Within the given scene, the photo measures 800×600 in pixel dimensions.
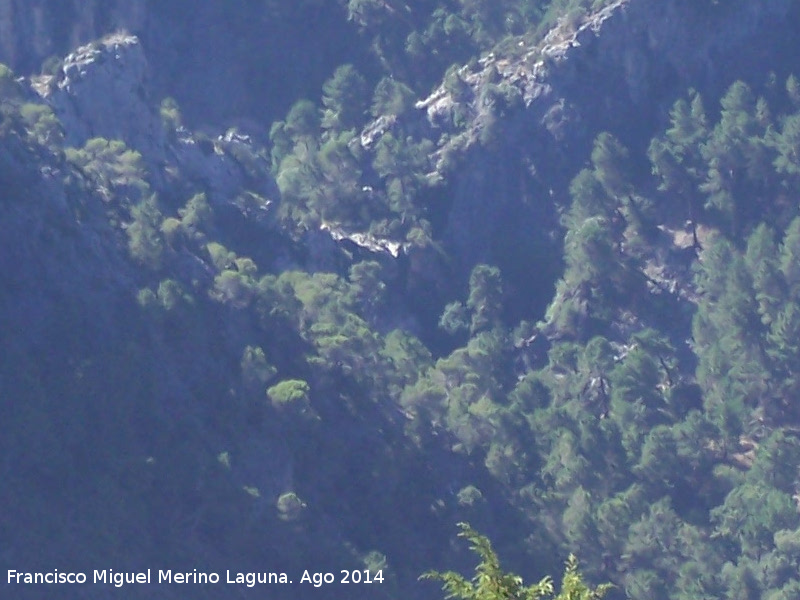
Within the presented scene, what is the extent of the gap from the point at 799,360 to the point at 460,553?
16.6m

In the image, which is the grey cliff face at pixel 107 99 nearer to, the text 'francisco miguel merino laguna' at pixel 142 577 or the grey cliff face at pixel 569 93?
the grey cliff face at pixel 569 93

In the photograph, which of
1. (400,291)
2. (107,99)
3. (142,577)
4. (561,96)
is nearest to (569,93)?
(561,96)

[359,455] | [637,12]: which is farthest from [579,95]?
[359,455]

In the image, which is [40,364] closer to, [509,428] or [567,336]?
[509,428]

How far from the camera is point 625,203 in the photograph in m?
60.9

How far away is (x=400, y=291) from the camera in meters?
59.8

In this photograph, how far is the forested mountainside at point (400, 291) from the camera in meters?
43.0

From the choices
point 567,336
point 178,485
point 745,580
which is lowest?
point 745,580

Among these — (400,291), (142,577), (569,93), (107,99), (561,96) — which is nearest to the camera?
(142,577)

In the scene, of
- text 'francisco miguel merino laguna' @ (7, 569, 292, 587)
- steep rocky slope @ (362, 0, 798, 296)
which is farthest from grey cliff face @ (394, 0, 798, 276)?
text 'francisco miguel merino laguna' @ (7, 569, 292, 587)

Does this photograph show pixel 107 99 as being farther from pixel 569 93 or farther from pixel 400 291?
pixel 569 93

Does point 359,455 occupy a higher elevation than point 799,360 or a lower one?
lower

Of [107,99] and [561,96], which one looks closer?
[107,99]

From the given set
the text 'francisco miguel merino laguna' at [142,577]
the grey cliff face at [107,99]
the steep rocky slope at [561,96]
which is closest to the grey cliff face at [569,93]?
the steep rocky slope at [561,96]
